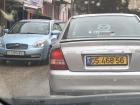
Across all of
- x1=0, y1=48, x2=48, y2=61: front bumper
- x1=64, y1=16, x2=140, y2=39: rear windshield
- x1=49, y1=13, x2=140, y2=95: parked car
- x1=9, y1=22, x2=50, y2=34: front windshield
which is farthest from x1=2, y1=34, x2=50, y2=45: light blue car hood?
x1=49, y1=13, x2=140, y2=95: parked car

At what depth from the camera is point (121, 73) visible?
5.97m

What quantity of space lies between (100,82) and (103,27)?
4.63 ft

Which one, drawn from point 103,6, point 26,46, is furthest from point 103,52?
point 103,6

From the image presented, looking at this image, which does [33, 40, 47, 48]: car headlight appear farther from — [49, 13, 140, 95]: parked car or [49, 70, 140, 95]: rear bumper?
[49, 70, 140, 95]: rear bumper

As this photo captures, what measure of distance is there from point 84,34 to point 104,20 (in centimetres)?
64

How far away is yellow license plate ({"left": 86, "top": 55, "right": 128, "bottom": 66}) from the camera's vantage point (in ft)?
19.8

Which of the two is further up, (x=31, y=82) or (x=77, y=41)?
(x=77, y=41)

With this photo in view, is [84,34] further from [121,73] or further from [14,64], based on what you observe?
[14,64]

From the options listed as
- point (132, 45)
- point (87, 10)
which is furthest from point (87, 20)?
point (87, 10)

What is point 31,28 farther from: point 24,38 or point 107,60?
point 107,60

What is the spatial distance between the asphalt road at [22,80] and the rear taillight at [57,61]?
1077mm

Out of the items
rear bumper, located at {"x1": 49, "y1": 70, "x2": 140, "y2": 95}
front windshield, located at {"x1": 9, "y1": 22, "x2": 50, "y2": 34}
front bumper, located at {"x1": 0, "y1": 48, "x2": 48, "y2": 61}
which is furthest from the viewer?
front windshield, located at {"x1": 9, "y1": 22, "x2": 50, "y2": 34}

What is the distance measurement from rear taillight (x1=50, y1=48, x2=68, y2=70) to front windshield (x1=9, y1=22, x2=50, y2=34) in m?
8.48

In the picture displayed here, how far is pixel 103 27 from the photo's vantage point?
23.6ft
